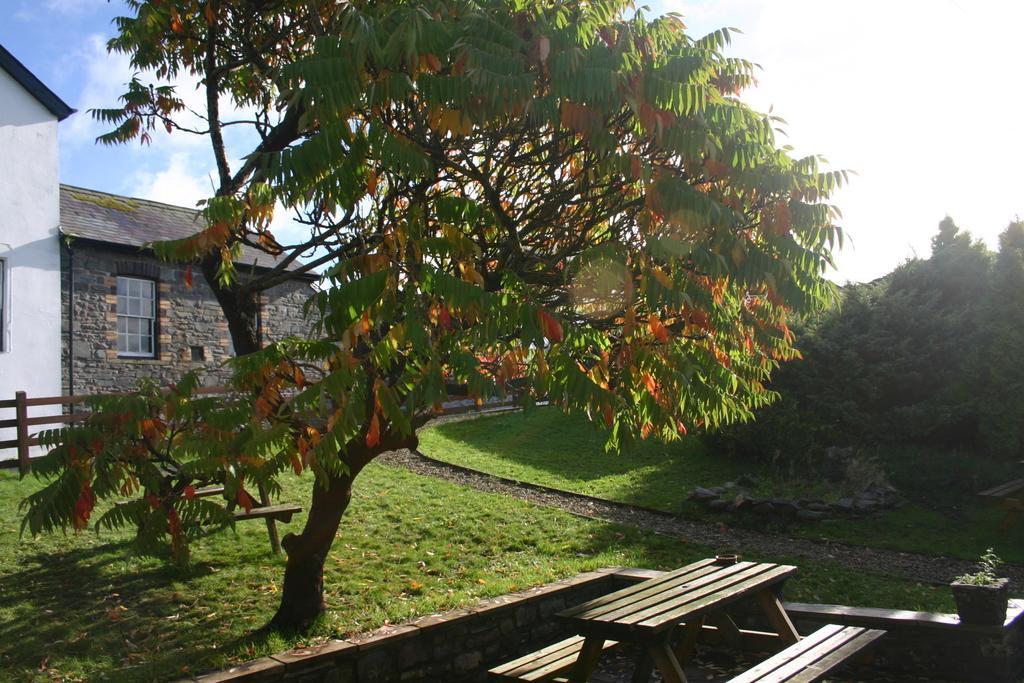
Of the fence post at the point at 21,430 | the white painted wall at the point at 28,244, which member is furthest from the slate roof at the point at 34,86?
the fence post at the point at 21,430

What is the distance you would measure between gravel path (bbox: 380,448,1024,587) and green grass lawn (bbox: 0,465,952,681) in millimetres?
493

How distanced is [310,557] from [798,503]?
803cm

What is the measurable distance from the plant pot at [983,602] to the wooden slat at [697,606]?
1.37 m

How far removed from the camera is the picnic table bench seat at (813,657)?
4891 mm

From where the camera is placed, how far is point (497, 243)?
5.93 m

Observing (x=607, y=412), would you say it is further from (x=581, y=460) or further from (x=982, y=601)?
(x=581, y=460)

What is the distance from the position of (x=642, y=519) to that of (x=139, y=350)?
13.4m

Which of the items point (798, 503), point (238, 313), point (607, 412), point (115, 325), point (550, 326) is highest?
point (115, 325)

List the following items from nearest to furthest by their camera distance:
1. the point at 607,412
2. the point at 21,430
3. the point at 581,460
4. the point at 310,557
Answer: the point at 607,412, the point at 310,557, the point at 21,430, the point at 581,460

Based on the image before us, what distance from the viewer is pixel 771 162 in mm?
5340

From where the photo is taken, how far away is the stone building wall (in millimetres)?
17891

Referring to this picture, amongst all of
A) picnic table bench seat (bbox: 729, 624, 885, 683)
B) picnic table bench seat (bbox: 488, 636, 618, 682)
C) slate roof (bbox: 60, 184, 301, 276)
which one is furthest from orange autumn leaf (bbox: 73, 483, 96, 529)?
slate roof (bbox: 60, 184, 301, 276)

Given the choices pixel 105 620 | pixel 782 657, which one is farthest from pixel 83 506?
pixel 782 657

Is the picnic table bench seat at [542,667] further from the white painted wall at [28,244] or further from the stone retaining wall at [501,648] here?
the white painted wall at [28,244]
